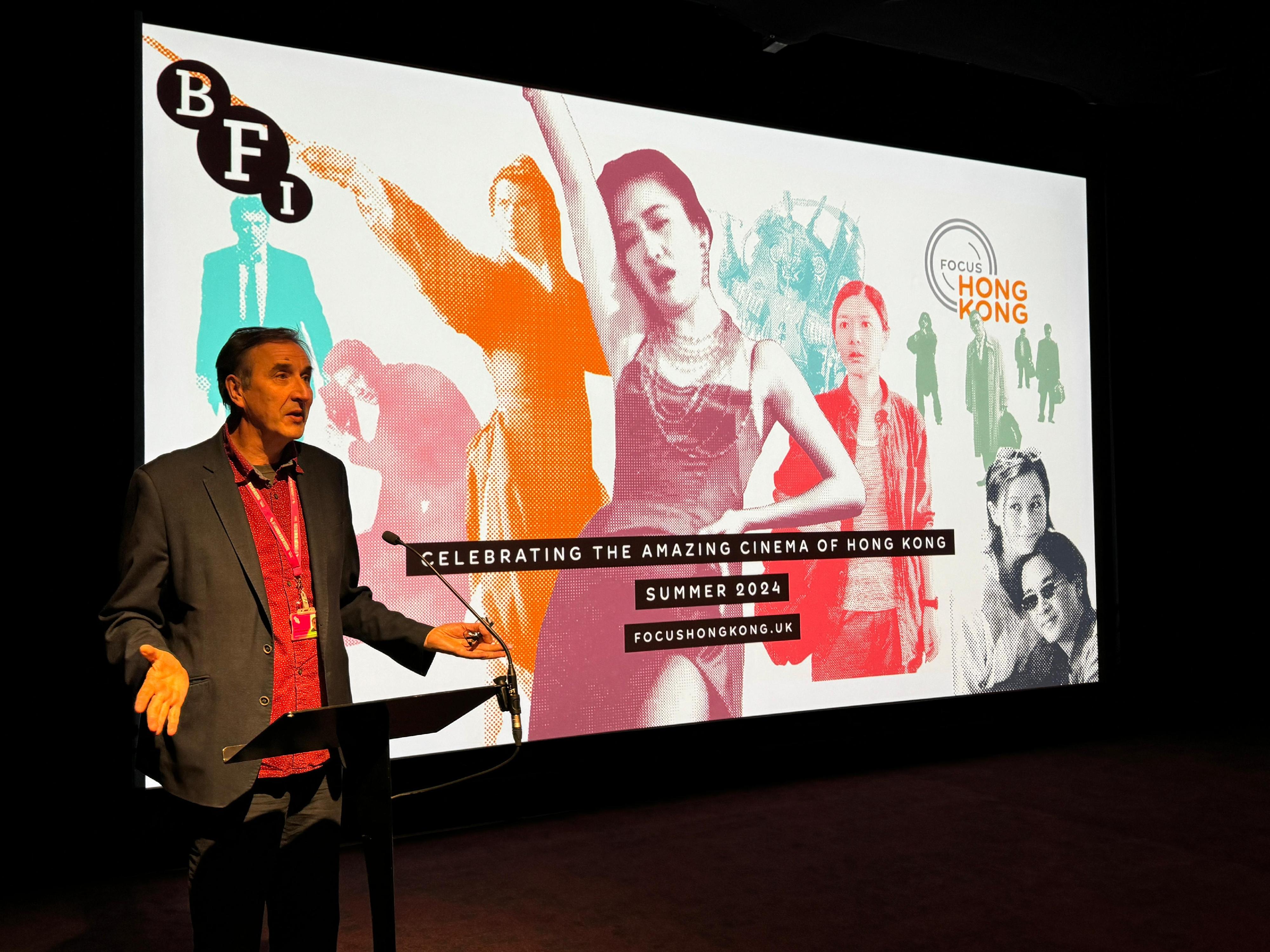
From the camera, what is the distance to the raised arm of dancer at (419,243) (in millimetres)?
3822

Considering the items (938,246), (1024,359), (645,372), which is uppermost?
(938,246)

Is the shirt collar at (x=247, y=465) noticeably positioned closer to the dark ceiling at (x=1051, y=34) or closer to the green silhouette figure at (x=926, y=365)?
the dark ceiling at (x=1051, y=34)

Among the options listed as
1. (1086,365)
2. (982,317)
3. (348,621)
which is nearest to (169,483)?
(348,621)

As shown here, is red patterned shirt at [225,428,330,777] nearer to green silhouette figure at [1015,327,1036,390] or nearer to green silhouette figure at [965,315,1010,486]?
green silhouette figure at [965,315,1010,486]

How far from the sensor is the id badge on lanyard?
1899mm

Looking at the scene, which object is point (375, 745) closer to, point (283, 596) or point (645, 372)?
point (283, 596)

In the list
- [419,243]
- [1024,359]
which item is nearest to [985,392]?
[1024,359]

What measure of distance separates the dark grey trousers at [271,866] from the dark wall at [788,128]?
75.0 inches

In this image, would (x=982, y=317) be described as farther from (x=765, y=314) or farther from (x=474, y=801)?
(x=474, y=801)

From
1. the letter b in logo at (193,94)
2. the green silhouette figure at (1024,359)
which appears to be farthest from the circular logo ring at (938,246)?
the letter b in logo at (193,94)

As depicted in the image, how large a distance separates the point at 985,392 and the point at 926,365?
38 cm

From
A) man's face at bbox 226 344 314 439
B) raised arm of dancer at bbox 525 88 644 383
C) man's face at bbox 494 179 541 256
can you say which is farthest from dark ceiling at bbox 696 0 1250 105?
man's face at bbox 226 344 314 439

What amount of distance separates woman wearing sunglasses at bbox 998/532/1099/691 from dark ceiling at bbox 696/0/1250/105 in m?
2.32

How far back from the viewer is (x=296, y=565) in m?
1.91
